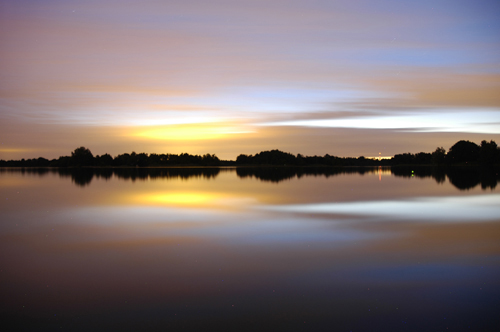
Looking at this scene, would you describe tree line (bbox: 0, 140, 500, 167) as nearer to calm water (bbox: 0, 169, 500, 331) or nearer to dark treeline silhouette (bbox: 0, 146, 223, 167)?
dark treeline silhouette (bbox: 0, 146, 223, 167)

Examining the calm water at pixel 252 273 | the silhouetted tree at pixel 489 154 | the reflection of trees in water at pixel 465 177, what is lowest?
the calm water at pixel 252 273

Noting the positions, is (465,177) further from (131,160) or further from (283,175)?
(131,160)

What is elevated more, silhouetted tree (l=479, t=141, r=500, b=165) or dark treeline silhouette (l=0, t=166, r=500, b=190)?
silhouetted tree (l=479, t=141, r=500, b=165)

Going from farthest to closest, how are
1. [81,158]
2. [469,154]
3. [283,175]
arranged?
[81,158] → [469,154] → [283,175]

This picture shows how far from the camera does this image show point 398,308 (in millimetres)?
6609

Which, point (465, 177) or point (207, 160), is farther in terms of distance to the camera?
point (207, 160)

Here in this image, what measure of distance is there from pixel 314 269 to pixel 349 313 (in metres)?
Result: 2.26

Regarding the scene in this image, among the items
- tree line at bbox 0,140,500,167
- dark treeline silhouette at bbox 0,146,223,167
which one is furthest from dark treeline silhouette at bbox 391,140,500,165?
dark treeline silhouette at bbox 0,146,223,167

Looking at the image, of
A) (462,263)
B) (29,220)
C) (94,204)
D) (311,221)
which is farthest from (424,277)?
(94,204)

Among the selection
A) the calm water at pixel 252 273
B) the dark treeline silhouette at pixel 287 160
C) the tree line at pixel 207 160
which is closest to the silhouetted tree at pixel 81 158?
the tree line at pixel 207 160

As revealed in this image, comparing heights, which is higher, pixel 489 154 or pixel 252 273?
pixel 489 154

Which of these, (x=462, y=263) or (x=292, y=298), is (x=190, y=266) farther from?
(x=462, y=263)

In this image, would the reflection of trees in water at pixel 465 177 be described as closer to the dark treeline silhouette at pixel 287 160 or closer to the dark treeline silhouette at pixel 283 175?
the dark treeline silhouette at pixel 283 175

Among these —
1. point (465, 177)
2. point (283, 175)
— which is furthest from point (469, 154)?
point (283, 175)
